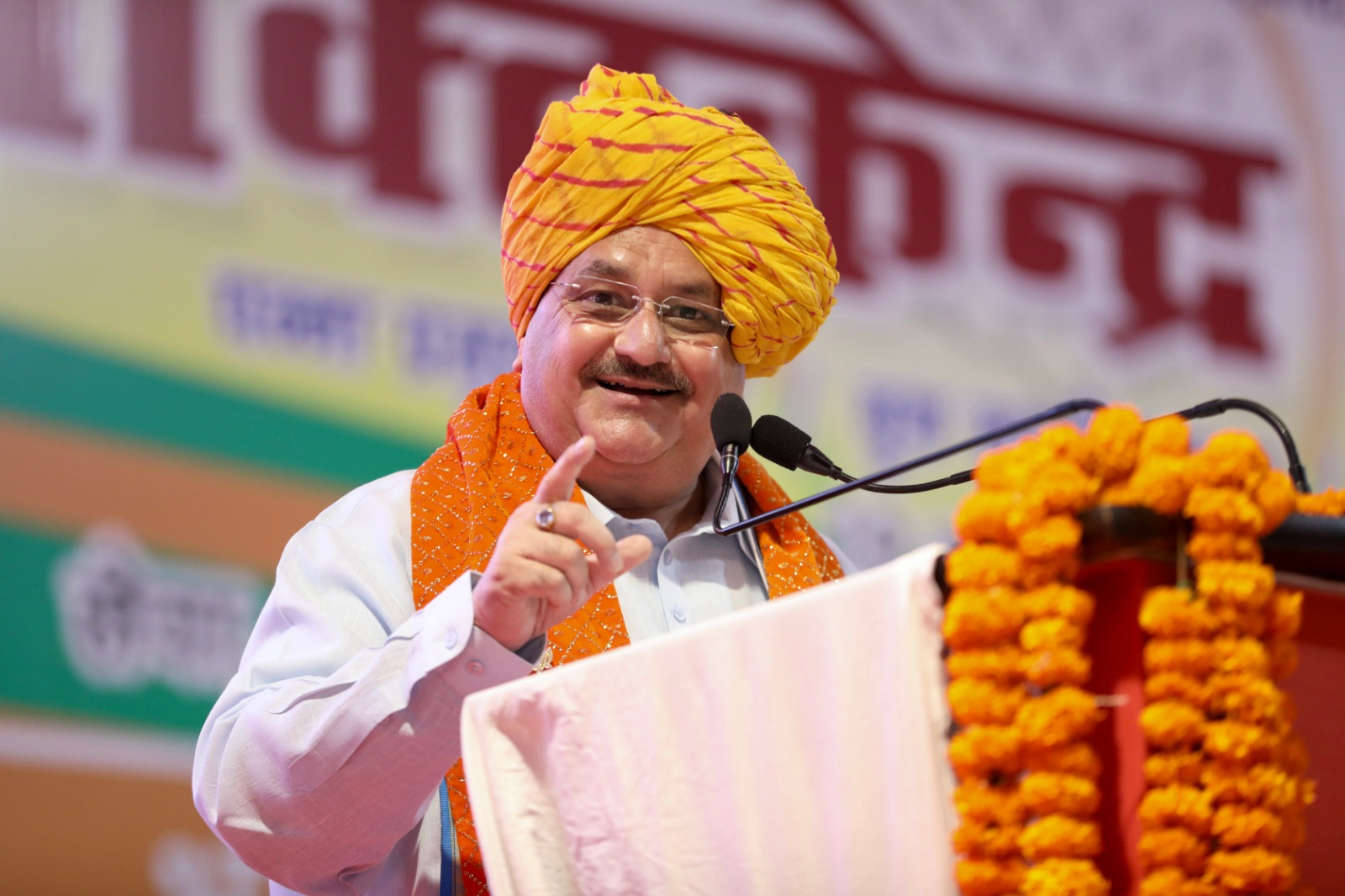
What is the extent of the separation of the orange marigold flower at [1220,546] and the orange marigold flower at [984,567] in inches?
4.6

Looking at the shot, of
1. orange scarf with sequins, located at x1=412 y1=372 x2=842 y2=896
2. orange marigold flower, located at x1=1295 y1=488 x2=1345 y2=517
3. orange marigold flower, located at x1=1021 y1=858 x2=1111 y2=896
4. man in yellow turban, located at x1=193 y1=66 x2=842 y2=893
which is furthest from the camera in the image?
orange scarf with sequins, located at x1=412 y1=372 x2=842 y2=896

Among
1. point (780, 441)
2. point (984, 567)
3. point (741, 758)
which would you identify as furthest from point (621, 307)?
point (984, 567)

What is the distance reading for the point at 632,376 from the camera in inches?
87.0

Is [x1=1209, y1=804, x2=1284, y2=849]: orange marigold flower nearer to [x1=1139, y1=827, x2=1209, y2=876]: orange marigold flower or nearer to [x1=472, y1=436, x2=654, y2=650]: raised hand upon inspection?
[x1=1139, y1=827, x2=1209, y2=876]: orange marigold flower

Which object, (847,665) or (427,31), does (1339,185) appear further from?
(847,665)

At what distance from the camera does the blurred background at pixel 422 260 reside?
10.1 feet

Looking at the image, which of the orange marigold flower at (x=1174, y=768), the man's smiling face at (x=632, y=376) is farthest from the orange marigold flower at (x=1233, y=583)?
the man's smiling face at (x=632, y=376)

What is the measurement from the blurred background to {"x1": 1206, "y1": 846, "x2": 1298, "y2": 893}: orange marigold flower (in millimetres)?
2563

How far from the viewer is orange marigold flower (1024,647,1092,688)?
949mm

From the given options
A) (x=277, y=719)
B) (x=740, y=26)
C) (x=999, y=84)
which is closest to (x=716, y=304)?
(x=277, y=719)

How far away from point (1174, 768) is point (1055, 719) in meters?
0.09

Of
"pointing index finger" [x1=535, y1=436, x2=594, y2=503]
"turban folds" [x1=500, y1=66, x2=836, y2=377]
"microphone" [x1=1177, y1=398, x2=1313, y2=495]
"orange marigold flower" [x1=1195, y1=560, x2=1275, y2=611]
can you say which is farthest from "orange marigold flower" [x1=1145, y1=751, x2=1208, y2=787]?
"turban folds" [x1=500, y1=66, x2=836, y2=377]

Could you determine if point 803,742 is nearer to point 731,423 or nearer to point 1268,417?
point 1268,417

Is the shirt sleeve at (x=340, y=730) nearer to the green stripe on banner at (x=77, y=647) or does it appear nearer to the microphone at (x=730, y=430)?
the microphone at (x=730, y=430)
